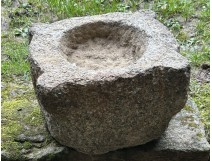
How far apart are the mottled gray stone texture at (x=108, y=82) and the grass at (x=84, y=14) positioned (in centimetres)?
74

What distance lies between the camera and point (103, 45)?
3252 mm

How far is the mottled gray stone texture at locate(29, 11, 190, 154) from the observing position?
2.52m

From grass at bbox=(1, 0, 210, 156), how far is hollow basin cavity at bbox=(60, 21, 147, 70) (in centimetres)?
66

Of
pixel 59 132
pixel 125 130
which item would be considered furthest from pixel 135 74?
pixel 59 132

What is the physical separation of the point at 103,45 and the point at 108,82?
2.61 feet

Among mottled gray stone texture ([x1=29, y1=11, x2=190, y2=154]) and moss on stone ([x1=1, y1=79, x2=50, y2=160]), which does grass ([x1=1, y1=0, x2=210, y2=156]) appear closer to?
moss on stone ([x1=1, y1=79, x2=50, y2=160])

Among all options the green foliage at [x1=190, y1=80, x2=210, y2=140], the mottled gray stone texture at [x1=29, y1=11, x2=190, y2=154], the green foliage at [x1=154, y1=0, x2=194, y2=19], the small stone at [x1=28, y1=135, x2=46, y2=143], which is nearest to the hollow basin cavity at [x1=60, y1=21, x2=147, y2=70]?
the mottled gray stone texture at [x1=29, y1=11, x2=190, y2=154]

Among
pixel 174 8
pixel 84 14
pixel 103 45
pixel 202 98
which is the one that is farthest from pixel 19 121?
→ pixel 174 8

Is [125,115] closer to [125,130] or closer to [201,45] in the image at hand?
[125,130]

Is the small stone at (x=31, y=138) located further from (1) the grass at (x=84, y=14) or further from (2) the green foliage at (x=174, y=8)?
(2) the green foliage at (x=174, y=8)

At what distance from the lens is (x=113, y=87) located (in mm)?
2518

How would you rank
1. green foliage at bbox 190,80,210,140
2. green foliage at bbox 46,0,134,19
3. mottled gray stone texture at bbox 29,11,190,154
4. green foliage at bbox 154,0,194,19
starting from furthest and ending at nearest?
1. green foliage at bbox 154,0,194,19
2. green foliage at bbox 46,0,134,19
3. green foliage at bbox 190,80,210,140
4. mottled gray stone texture at bbox 29,11,190,154

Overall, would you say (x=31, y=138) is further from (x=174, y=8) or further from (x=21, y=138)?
(x=174, y=8)

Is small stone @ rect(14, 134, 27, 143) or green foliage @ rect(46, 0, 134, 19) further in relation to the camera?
green foliage @ rect(46, 0, 134, 19)
